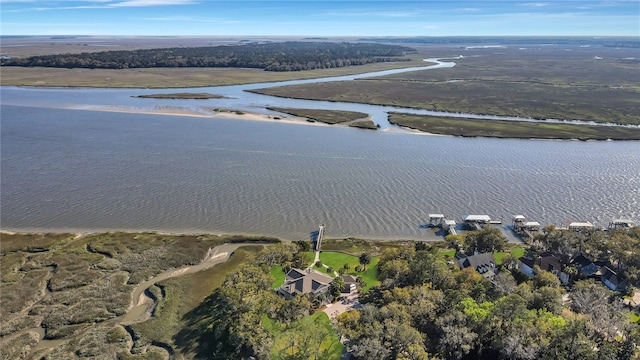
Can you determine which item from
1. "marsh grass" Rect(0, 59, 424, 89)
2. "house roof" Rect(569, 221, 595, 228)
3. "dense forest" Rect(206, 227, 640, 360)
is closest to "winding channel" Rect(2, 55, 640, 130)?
"marsh grass" Rect(0, 59, 424, 89)

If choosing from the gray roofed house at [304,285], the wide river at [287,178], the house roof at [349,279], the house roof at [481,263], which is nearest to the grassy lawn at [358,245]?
the wide river at [287,178]

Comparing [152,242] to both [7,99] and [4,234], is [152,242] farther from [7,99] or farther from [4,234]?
[7,99]

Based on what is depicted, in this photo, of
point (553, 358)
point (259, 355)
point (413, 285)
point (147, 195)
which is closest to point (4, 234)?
point (147, 195)

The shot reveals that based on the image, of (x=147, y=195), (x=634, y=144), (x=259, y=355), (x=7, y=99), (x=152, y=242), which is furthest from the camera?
(x=7, y=99)

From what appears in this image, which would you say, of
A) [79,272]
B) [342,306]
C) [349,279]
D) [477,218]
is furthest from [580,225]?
[79,272]

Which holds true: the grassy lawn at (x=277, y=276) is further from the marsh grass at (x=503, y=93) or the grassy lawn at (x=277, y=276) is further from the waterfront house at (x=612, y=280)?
the marsh grass at (x=503, y=93)

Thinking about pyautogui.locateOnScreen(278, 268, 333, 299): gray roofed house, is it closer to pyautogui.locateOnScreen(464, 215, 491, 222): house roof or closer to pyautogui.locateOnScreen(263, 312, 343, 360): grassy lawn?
pyautogui.locateOnScreen(263, 312, 343, 360): grassy lawn
